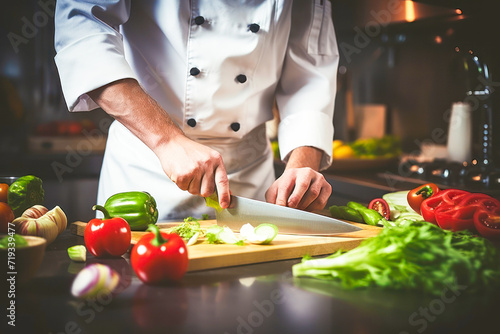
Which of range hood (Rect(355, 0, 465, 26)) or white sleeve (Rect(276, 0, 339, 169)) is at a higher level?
range hood (Rect(355, 0, 465, 26))

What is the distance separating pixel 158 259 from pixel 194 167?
34 cm

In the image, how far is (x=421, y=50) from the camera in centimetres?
312

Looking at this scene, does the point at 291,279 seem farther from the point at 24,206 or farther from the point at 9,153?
the point at 9,153

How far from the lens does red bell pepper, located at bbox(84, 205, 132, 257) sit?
3.53 feet

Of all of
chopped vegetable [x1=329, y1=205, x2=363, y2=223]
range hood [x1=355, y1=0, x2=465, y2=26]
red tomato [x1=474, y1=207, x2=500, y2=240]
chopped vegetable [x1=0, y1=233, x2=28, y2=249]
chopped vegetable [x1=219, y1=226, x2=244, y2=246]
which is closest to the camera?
chopped vegetable [x1=0, y1=233, x2=28, y2=249]

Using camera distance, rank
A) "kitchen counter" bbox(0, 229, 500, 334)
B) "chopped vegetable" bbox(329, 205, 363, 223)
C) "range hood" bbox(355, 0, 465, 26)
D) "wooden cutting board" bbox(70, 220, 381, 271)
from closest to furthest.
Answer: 1. "kitchen counter" bbox(0, 229, 500, 334)
2. "wooden cutting board" bbox(70, 220, 381, 271)
3. "chopped vegetable" bbox(329, 205, 363, 223)
4. "range hood" bbox(355, 0, 465, 26)

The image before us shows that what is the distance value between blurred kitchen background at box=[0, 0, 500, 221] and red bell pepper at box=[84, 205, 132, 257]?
1.28 metres

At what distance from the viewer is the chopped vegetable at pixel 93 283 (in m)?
0.81

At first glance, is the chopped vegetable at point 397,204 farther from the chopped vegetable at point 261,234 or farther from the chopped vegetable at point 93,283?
the chopped vegetable at point 93,283

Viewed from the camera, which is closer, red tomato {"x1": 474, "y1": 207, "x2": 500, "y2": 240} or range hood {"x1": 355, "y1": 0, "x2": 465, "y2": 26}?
red tomato {"x1": 474, "y1": 207, "x2": 500, "y2": 240}

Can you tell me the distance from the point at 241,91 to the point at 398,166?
1.37 meters

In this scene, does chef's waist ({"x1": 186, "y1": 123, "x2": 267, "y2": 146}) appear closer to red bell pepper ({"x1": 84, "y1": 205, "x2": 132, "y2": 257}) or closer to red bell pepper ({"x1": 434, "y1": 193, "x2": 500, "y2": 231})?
red bell pepper ({"x1": 84, "y1": 205, "x2": 132, "y2": 257})

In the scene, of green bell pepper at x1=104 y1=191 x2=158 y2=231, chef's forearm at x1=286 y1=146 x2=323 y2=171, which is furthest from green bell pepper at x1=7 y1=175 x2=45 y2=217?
chef's forearm at x1=286 y1=146 x2=323 y2=171

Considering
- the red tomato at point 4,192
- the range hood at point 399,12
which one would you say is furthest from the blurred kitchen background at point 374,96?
the red tomato at point 4,192
